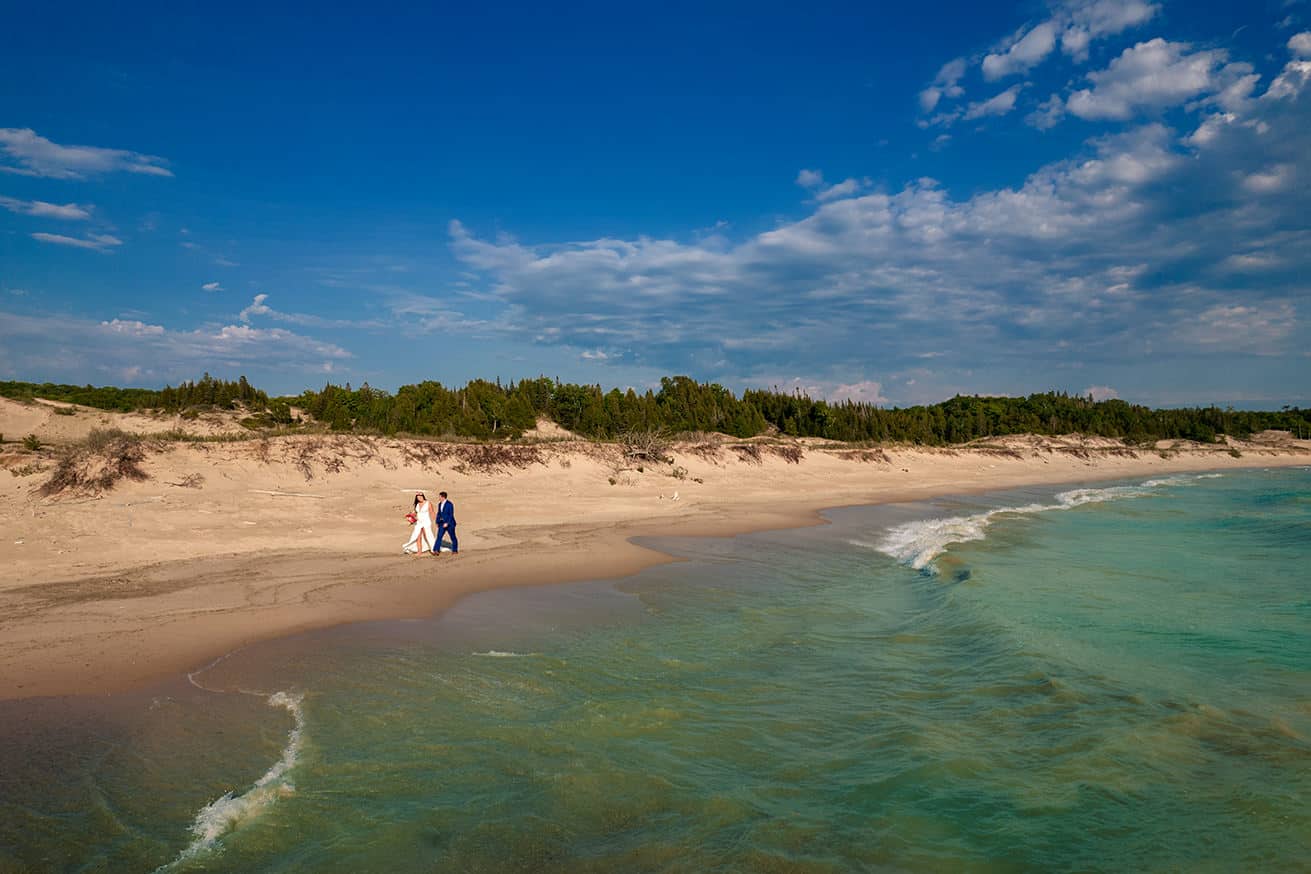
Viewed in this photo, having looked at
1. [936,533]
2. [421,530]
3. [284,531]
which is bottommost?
[936,533]

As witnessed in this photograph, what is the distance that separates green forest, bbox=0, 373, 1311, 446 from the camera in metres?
36.7

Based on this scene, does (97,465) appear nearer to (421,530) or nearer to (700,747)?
(421,530)

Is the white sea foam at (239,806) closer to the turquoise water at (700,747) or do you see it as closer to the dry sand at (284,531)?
the turquoise water at (700,747)

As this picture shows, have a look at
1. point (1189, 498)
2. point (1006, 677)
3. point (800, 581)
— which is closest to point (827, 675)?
point (1006, 677)

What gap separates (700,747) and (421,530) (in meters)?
9.34

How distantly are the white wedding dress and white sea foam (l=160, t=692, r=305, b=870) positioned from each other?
26.4ft

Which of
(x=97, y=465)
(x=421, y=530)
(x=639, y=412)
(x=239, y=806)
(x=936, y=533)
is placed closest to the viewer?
(x=239, y=806)

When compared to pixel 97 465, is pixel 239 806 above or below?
below

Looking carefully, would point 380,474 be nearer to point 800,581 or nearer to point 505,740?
point 800,581

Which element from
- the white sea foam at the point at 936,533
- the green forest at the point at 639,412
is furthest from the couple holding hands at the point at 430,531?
the green forest at the point at 639,412

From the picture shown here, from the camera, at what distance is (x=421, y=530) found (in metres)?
13.4

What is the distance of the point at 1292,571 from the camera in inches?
558

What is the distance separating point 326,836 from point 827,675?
5165mm

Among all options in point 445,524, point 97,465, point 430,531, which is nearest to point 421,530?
point 430,531
